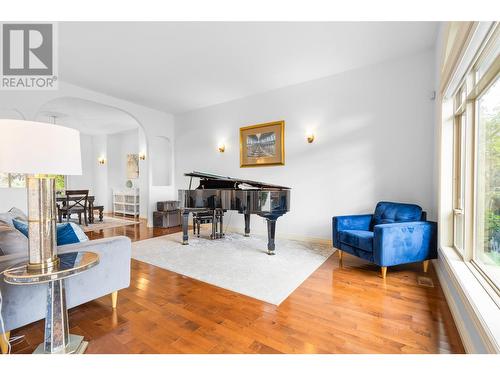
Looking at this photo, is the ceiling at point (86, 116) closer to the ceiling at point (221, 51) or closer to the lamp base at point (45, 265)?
the ceiling at point (221, 51)

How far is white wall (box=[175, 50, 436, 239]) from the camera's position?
10.8ft

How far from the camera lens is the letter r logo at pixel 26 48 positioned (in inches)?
108

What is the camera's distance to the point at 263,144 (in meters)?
4.70

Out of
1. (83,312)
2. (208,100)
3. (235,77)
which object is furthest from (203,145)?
(83,312)

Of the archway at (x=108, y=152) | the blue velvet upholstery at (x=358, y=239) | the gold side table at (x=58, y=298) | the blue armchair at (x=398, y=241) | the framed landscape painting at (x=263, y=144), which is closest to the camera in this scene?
the gold side table at (x=58, y=298)

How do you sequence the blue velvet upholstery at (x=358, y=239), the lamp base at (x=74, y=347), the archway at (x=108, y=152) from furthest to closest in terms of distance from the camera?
the archway at (x=108, y=152) → the blue velvet upholstery at (x=358, y=239) → the lamp base at (x=74, y=347)

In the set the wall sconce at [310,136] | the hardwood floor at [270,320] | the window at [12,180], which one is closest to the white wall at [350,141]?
the wall sconce at [310,136]

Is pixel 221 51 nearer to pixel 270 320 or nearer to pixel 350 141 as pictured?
pixel 350 141

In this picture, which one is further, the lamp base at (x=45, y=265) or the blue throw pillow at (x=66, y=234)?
the blue throw pillow at (x=66, y=234)

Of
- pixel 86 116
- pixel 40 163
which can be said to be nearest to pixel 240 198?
pixel 40 163

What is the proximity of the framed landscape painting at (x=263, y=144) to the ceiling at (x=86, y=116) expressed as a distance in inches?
126

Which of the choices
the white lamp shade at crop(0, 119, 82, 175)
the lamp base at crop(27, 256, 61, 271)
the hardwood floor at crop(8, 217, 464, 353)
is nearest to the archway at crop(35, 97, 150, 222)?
the hardwood floor at crop(8, 217, 464, 353)

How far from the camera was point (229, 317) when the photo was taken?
6.03ft
